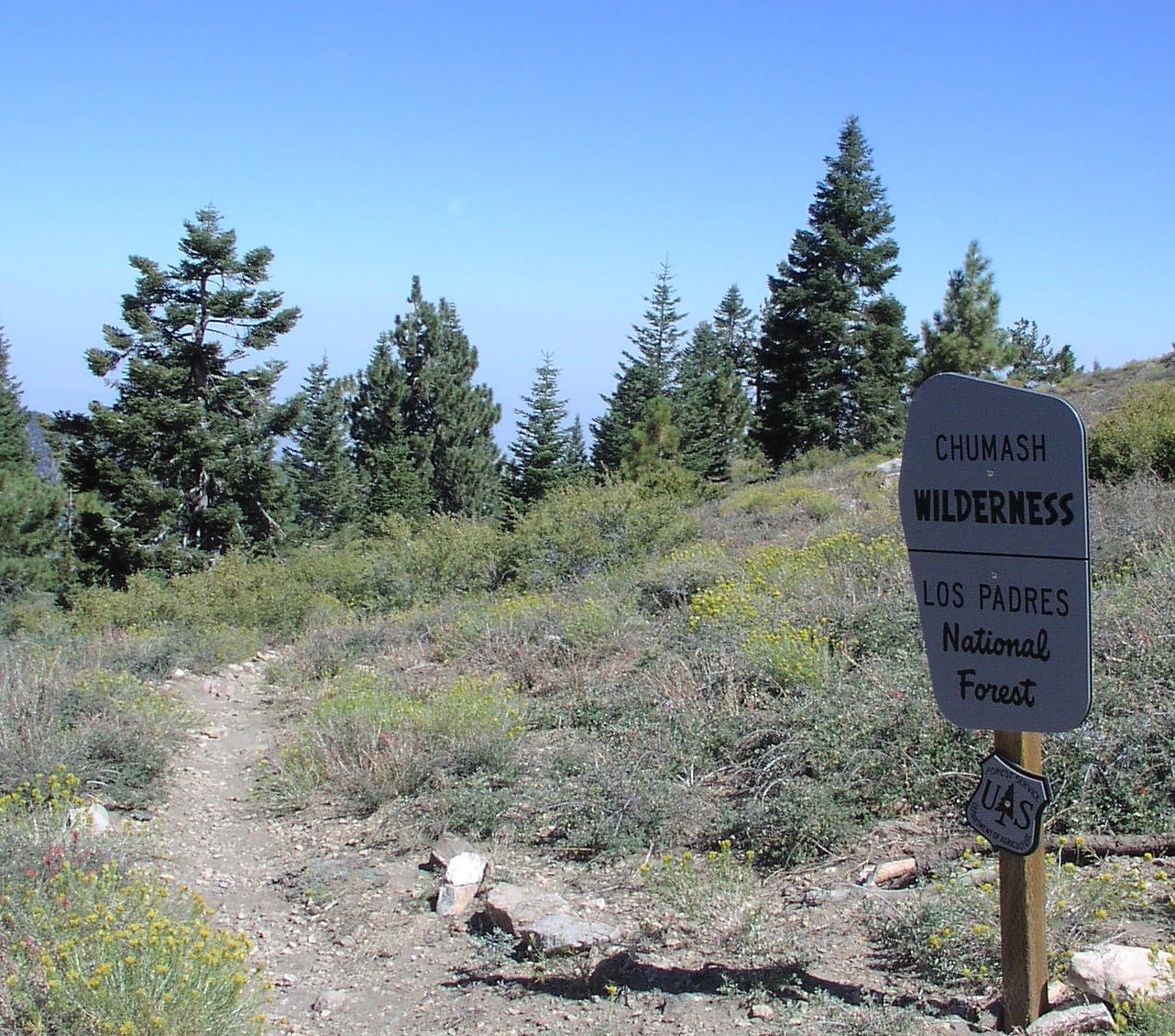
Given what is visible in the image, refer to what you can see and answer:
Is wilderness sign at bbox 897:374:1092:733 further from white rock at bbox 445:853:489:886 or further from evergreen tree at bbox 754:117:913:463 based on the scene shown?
evergreen tree at bbox 754:117:913:463

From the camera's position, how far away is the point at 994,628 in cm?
281

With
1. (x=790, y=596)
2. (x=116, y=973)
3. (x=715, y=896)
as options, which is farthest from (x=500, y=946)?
(x=790, y=596)

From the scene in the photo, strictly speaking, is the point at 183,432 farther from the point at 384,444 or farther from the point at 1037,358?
the point at 1037,358

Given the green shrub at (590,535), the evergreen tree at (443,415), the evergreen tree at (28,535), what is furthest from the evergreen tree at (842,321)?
the evergreen tree at (28,535)

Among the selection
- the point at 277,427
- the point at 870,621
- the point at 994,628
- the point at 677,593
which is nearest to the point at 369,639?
the point at 677,593

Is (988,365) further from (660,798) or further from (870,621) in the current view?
(660,798)

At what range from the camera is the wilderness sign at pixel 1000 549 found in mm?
2660

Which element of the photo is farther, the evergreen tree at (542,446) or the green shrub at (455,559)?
the evergreen tree at (542,446)

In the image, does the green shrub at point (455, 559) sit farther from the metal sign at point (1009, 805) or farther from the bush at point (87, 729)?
the metal sign at point (1009, 805)

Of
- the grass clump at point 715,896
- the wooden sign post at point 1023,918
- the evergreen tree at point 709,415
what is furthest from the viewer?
the evergreen tree at point 709,415

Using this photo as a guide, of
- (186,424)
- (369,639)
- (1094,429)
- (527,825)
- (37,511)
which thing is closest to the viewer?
(527,825)

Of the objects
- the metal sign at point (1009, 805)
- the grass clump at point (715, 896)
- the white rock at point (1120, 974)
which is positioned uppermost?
the metal sign at point (1009, 805)

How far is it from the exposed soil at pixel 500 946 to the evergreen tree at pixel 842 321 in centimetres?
3255

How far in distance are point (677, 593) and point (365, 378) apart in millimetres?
42253
